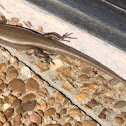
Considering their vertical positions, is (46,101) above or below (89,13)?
below

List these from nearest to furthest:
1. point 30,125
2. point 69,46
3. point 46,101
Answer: point 30,125
point 46,101
point 69,46

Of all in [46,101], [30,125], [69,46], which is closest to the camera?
Answer: [30,125]

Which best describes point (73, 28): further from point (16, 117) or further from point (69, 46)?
point (16, 117)

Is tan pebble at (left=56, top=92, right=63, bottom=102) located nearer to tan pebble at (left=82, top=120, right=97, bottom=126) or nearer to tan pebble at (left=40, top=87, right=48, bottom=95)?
tan pebble at (left=40, top=87, right=48, bottom=95)

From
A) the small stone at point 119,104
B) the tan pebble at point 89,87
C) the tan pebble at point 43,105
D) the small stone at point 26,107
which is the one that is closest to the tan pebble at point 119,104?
the small stone at point 119,104

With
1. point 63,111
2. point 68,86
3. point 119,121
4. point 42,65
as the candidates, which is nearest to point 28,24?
point 42,65

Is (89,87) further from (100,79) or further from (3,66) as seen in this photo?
(3,66)

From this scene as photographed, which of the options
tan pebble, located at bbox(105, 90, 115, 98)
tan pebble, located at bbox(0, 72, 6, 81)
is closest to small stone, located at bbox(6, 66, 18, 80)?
tan pebble, located at bbox(0, 72, 6, 81)

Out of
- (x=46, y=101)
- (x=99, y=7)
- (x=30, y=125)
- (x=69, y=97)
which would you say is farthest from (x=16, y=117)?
(x=99, y=7)
